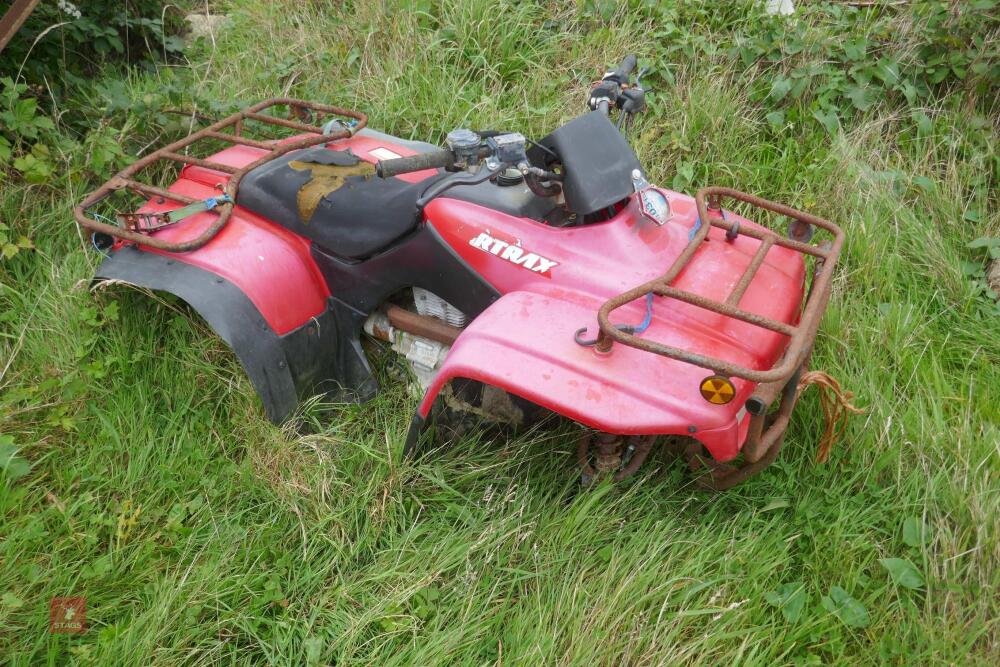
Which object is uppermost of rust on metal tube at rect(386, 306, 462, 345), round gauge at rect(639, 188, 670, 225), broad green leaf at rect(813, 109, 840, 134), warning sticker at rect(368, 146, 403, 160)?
round gauge at rect(639, 188, 670, 225)

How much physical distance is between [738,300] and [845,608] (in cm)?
95

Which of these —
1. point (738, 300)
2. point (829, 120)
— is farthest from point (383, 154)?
point (829, 120)

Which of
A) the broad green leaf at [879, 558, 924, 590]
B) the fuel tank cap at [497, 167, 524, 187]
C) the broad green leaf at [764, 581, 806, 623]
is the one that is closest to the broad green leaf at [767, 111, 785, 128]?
the fuel tank cap at [497, 167, 524, 187]

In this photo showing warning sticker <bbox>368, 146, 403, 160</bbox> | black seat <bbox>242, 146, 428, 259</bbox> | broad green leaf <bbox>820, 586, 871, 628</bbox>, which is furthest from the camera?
warning sticker <bbox>368, 146, 403, 160</bbox>

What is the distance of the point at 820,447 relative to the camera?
8.47 ft

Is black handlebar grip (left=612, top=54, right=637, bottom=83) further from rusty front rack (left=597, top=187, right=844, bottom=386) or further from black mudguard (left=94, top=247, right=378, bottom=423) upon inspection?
black mudguard (left=94, top=247, right=378, bottom=423)

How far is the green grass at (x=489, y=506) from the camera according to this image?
2.23 metres

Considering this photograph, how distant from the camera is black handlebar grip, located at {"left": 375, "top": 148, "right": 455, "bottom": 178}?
7.87ft

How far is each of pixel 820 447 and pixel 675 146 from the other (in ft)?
5.81

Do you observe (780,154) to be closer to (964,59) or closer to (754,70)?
(754,70)

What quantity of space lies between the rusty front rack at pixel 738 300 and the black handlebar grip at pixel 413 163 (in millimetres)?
774

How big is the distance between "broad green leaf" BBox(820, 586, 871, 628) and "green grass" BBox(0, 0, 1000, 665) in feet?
0.04

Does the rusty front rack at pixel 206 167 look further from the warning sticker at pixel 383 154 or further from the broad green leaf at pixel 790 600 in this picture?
the broad green leaf at pixel 790 600

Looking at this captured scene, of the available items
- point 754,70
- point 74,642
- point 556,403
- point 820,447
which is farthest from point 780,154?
point 74,642
